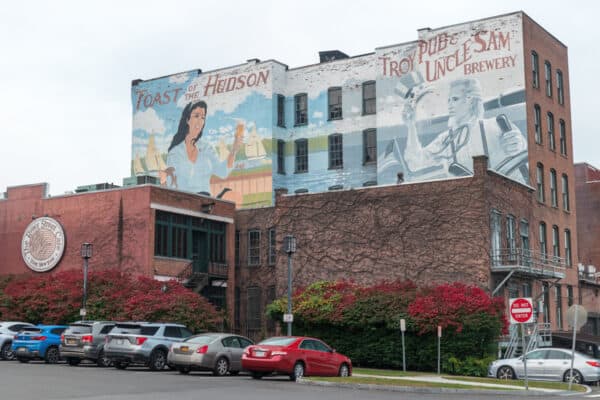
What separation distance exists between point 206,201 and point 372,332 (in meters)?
14.3

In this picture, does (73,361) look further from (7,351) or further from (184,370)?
(184,370)

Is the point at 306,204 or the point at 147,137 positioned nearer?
the point at 306,204

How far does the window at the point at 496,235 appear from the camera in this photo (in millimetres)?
38781

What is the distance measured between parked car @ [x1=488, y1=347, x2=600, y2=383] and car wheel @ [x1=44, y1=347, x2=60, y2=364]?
647 inches

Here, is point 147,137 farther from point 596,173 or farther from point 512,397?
point 512,397

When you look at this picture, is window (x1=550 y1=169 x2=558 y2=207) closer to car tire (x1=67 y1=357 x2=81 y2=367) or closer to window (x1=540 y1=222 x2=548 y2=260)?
→ window (x1=540 y1=222 x2=548 y2=260)

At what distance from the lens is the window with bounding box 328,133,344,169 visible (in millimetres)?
57747

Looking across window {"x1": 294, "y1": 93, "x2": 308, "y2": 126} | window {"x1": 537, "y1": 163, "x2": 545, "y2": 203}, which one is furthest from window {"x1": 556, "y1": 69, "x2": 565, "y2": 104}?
window {"x1": 294, "y1": 93, "x2": 308, "y2": 126}

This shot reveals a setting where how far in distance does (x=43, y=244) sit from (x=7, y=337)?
13.1m

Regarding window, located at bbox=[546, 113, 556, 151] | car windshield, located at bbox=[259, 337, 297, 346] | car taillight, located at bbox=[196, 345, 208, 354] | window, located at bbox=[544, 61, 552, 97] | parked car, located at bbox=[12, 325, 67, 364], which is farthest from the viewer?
window, located at bbox=[544, 61, 552, 97]

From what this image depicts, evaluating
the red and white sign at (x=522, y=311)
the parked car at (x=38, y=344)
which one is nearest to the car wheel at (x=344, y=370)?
the red and white sign at (x=522, y=311)

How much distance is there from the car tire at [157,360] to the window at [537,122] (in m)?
29.8

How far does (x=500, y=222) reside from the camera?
131ft

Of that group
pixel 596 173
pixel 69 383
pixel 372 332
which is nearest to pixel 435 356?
pixel 372 332
